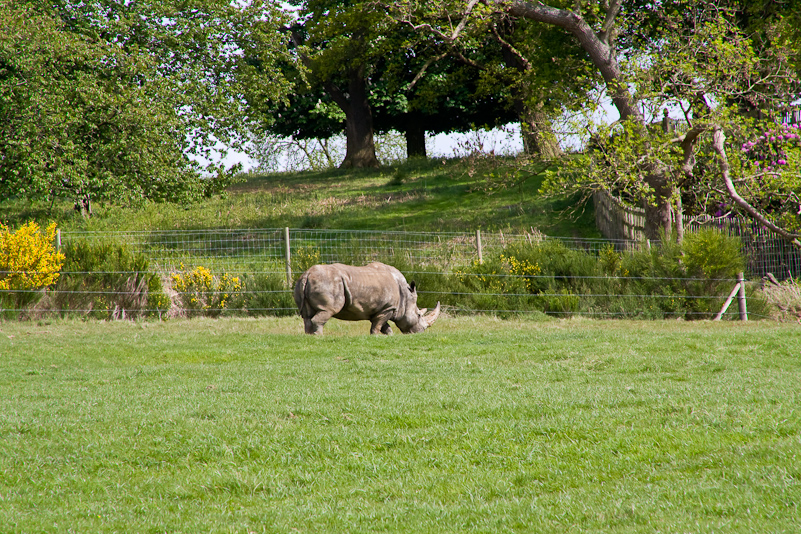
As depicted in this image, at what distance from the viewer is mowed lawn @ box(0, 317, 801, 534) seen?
15.5 feet

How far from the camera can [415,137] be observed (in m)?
41.2

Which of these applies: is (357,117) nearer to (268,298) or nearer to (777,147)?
(268,298)

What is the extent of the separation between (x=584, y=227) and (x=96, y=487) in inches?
881

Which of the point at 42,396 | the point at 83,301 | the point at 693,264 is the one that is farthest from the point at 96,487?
the point at 693,264

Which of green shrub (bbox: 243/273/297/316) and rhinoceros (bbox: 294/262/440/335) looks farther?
green shrub (bbox: 243/273/297/316)

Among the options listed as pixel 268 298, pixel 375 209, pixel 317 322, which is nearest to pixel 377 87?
pixel 375 209

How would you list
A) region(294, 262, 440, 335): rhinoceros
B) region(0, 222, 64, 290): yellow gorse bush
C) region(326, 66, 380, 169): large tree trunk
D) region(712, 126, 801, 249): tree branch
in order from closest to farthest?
1. region(294, 262, 440, 335): rhinoceros
2. region(0, 222, 64, 290): yellow gorse bush
3. region(712, 126, 801, 249): tree branch
4. region(326, 66, 380, 169): large tree trunk

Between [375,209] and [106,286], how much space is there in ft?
45.3

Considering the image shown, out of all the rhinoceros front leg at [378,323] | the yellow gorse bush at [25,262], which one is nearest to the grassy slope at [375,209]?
the yellow gorse bush at [25,262]

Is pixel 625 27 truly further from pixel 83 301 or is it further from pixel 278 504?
pixel 278 504

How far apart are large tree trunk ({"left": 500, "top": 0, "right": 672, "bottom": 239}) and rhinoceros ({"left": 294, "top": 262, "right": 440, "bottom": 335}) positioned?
27.1 ft

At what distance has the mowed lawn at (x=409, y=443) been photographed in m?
4.71

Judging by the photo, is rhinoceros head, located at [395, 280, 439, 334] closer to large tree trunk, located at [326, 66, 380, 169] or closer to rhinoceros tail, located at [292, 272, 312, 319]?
rhinoceros tail, located at [292, 272, 312, 319]

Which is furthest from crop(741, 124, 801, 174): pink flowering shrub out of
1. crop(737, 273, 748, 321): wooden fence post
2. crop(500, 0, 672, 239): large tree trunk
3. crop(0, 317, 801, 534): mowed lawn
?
crop(0, 317, 801, 534): mowed lawn
